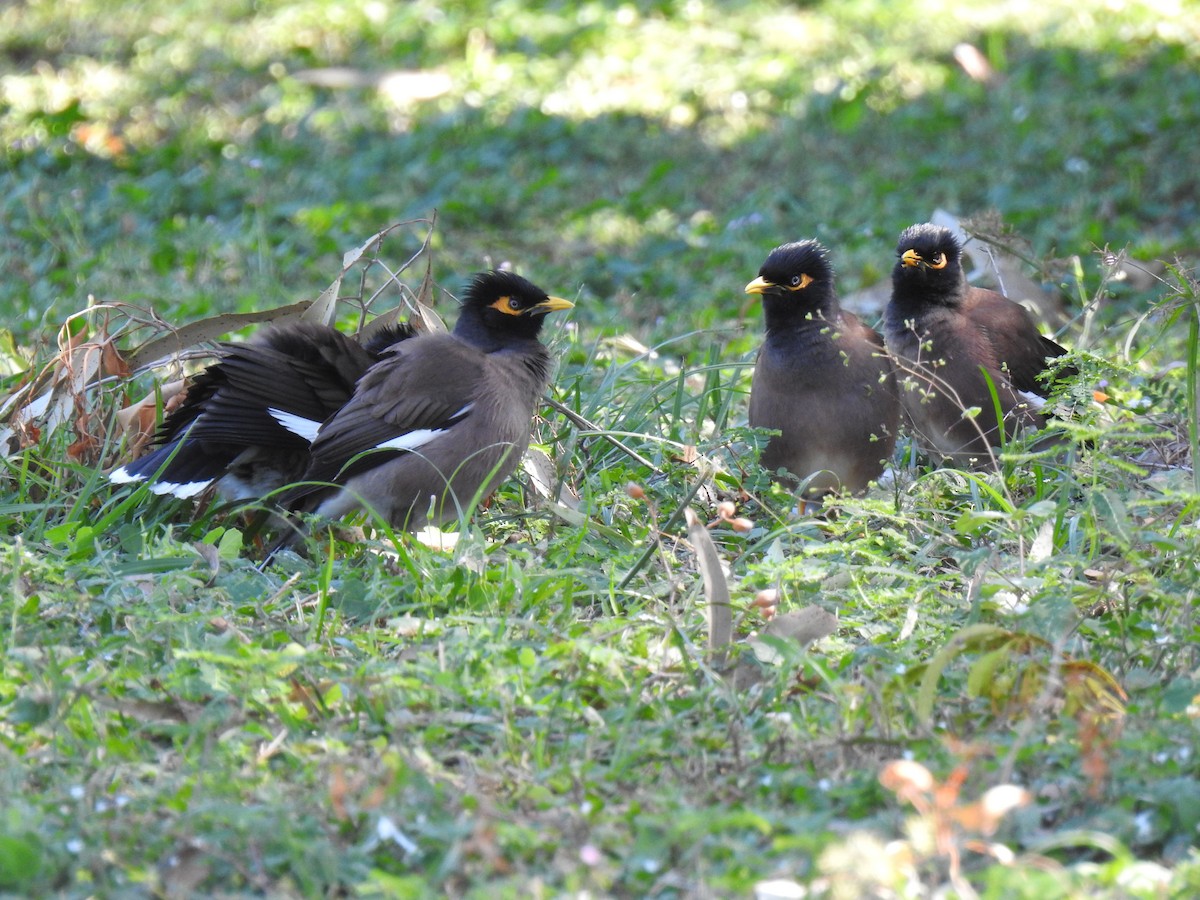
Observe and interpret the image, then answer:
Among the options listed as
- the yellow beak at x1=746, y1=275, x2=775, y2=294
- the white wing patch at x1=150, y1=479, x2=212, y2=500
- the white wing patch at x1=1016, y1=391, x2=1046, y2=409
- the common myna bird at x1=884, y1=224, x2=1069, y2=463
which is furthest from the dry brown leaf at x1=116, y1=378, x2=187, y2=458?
the white wing patch at x1=1016, y1=391, x2=1046, y2=409

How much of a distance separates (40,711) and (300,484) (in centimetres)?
138

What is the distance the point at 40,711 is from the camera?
363 centimetres

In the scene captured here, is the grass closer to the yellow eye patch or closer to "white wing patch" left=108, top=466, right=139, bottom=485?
"white wing patch" left=108, top=466, right=139, bottom=485

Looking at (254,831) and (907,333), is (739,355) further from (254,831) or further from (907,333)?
(254,831)

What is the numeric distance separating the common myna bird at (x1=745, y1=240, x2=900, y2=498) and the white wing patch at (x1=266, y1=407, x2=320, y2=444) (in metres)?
1.65

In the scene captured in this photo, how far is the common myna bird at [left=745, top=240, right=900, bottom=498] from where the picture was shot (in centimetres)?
568

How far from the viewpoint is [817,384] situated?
225 inches

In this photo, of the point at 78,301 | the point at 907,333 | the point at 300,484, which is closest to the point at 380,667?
the point at 300,484

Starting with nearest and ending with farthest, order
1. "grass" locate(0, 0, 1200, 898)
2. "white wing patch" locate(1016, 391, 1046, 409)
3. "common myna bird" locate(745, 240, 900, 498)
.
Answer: "grass" locate(0, 0, 1200, 898), "common myna bird" locate(745, 240, 900, 498), "white wing patch" locate(1016, 391, 1046, 409)

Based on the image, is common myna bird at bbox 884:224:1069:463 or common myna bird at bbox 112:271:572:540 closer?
common myna bird at bbox 112:271:572:540

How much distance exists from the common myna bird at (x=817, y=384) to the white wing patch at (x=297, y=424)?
64.9 inches

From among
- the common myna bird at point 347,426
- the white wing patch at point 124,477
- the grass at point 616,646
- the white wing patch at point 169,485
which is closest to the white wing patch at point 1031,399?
the grass at point 616,646

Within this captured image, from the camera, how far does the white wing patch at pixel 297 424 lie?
5.29 meters

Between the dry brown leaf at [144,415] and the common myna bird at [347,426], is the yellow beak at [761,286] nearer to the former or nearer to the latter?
the common myna bird at [347,426]
